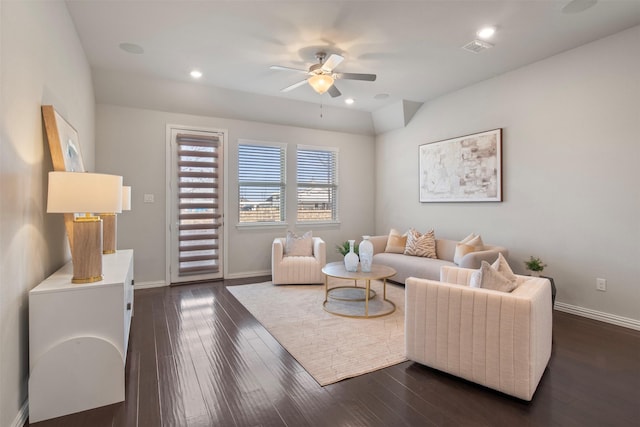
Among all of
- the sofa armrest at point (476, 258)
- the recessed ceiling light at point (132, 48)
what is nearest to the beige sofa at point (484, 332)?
the sofa armrest at point (476, 258)

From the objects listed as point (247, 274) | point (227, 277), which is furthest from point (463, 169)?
point (227, 277)

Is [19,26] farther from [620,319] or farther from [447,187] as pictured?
[620,319]

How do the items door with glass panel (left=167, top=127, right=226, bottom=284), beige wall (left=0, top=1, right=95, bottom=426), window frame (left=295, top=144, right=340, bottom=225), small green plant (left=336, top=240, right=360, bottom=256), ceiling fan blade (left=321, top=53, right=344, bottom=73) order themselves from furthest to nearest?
window frame (left=295, top=144, right=340, bottom=225) < small green plant (left=336, top=240, right=360, bottom=256) < door with glass panel (left=167, top=127, right=226, bottom=284) < ceiling fan blade (left=321, top=53, right=344, bottom=73) < beige wall (left=0, top=1, right=95, bottom=426)

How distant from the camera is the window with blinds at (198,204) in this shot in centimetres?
500

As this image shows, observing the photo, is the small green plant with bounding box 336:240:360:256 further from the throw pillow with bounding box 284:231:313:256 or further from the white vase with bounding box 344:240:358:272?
the white vase with bounding box 344:240:358:272

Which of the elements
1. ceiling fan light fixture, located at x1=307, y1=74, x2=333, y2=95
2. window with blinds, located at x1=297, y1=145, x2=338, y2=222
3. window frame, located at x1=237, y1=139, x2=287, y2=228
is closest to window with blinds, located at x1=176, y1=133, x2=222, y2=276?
window frame, located at x1=237, y1=139, x2=287, y2=228

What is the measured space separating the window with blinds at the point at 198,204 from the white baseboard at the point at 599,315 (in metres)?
4.86

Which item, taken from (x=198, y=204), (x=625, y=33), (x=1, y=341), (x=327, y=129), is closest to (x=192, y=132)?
(x=198, y=204)

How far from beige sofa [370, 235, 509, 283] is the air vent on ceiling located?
2.35 m

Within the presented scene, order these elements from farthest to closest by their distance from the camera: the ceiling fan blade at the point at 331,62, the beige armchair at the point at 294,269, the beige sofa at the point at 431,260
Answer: the beige armchair at the point at 294,269, the beige sofa at the point at 431,260, the ceiling fan blade at the point at 331,62

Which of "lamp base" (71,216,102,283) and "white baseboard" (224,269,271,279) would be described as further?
"white baseboard" (224,269,271,279)

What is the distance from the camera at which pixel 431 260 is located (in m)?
4.63

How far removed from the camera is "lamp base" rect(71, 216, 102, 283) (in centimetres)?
204

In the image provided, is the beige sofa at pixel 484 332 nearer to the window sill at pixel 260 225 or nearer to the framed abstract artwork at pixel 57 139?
the framed abstract artwork at pixel 57 139
